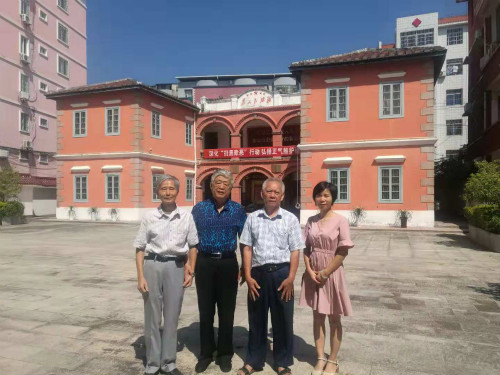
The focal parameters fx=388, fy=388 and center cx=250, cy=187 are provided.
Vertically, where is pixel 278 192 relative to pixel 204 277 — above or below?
above

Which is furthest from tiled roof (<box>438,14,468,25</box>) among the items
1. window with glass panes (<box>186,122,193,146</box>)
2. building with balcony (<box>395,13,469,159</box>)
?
window with glass panes (<box>186,122,193,146</box>)

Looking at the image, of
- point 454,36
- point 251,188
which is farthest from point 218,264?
point 454,36

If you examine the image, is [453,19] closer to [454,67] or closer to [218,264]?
[454,67]

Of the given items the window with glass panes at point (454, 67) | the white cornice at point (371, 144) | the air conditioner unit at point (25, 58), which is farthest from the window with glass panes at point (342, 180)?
the window with glass panes at point (454, 67)

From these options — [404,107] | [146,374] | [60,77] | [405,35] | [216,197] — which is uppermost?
[405,35]

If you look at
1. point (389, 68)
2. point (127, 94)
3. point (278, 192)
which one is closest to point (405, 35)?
point (389, 68)

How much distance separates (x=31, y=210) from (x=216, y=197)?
26.1 metres

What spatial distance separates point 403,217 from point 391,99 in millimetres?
4952

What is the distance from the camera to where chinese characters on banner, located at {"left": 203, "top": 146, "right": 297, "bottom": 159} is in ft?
71.2

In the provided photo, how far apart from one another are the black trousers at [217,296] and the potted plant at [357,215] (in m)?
13.6

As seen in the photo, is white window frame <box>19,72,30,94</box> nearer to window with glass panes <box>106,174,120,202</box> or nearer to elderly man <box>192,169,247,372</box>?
window with glass panes <box>106,174,120,202</box>

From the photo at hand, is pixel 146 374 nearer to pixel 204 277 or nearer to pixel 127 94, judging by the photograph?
pixel 204 277

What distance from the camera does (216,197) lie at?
3.44m

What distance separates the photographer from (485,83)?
16453mm
